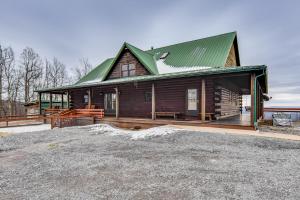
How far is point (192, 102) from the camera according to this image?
11.8 meters

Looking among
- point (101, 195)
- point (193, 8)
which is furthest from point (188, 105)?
point (101, 195)

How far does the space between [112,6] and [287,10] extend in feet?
48.3

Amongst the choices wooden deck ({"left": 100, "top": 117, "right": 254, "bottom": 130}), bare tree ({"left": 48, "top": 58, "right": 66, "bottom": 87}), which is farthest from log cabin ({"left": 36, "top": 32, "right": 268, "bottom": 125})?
bare tree ({"left": 48, "top": 58, "right": 66, "bottom": 87})

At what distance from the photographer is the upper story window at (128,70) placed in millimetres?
15048

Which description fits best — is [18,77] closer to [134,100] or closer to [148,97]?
[134,100]

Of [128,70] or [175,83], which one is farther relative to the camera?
[128,70]

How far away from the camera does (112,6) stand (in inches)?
645

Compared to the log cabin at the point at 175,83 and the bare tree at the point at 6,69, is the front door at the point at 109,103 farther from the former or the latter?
the bare tree at the point at 6,69

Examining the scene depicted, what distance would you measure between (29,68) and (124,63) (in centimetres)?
2201

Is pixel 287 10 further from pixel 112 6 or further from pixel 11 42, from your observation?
pixel 11 42

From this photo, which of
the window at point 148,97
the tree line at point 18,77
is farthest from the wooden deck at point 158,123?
the tree line at point 18,77

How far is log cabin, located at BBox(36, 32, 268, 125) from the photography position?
11094mm

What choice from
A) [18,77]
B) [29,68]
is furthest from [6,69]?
[29,68]

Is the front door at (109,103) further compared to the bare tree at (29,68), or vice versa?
the bare tree at (29,68)
